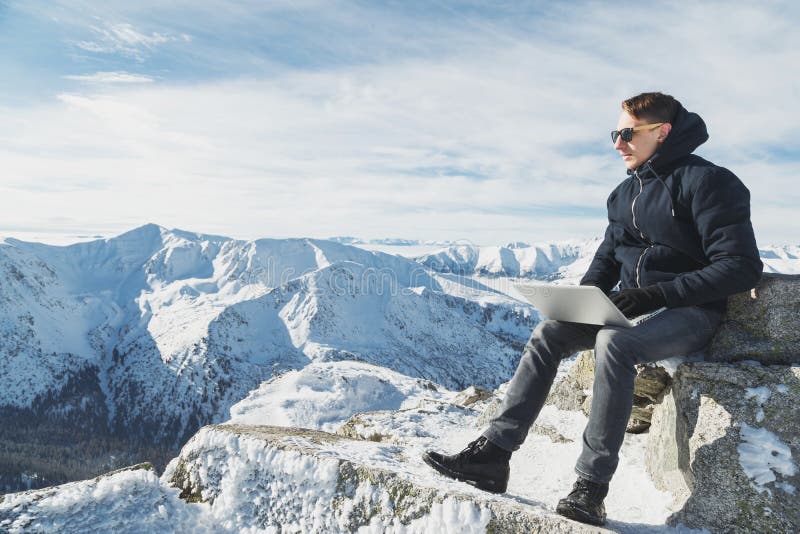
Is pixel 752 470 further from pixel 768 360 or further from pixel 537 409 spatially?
pixel 537 409

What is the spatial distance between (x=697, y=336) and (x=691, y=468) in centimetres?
170

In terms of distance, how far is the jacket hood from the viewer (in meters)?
6.41

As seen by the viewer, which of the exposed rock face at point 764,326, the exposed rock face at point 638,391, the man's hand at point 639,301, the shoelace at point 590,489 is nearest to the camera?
the shoelace at point 590,489

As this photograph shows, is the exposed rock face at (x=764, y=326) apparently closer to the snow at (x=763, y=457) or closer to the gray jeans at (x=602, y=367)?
the gray jeans at (x=602, y=367)

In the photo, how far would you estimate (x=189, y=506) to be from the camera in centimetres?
618

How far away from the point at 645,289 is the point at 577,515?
2.83m

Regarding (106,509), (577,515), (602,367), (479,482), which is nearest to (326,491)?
(479,482)

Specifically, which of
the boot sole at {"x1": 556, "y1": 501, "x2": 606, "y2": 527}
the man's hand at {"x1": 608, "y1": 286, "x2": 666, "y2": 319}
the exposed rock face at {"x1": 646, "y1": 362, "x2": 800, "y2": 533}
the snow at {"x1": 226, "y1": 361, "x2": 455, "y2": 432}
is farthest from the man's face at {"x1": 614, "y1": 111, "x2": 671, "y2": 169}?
the snow at {"x1": 226, "y1": 361, "x2": 455, "y2": 432}

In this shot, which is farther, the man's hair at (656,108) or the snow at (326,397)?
the snow at (326,397)

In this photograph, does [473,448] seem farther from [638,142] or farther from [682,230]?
[638,142]

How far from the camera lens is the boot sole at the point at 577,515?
495 cm

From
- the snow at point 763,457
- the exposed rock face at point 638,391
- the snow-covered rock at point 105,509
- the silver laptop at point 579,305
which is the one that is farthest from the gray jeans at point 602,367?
the snow-covered rock at point 105,509

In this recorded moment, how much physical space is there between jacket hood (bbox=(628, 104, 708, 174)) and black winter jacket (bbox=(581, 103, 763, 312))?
0.04 feet

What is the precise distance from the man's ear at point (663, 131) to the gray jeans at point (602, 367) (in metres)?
2.49
